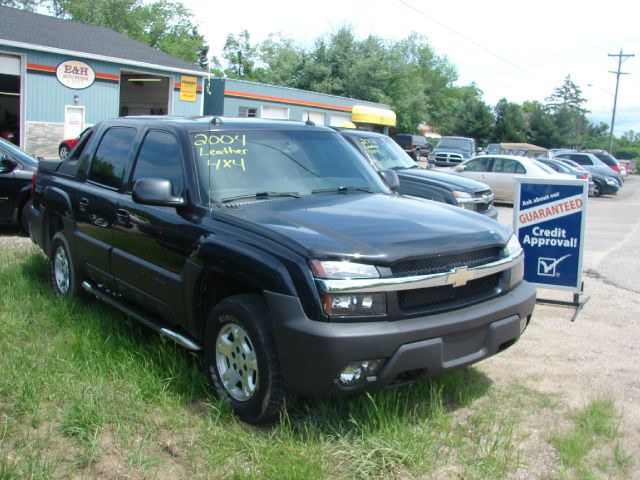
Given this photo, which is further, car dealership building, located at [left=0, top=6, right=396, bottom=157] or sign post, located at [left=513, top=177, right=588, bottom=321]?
car dealership building, located at [left=0, top=6, right=396, bottom=157]

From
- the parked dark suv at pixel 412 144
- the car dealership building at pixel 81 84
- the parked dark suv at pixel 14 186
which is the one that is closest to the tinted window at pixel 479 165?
the car dealership building at pixel 81 84

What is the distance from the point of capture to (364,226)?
12.3 feet

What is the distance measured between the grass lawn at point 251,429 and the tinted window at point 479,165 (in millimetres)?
15786

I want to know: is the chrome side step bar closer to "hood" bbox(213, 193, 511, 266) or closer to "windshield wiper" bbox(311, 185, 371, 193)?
"hood" bbox(213, 193, 511, 266)

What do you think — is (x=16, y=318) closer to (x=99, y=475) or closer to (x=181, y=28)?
(x=99, y=475)

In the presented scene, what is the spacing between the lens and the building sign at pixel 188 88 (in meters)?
28.2

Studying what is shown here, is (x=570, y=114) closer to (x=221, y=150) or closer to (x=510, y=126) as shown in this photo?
(x=510, y=126)

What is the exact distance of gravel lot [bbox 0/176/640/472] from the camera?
4.08m

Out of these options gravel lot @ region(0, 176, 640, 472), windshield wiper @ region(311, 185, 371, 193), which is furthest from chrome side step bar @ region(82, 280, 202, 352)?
gravel lot @ region(0, 176, 640, 472)

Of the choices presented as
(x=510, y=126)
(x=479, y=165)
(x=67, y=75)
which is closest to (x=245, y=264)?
(x=479, y=165)

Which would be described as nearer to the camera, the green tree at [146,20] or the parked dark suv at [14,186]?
the parked dark suv at [14,186]

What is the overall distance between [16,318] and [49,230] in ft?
4.30

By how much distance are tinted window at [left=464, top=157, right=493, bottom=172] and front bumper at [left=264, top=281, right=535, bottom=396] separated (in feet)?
54.9

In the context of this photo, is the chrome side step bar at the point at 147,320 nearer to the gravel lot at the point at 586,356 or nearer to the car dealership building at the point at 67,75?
the gravel lot at the point at 586,356
